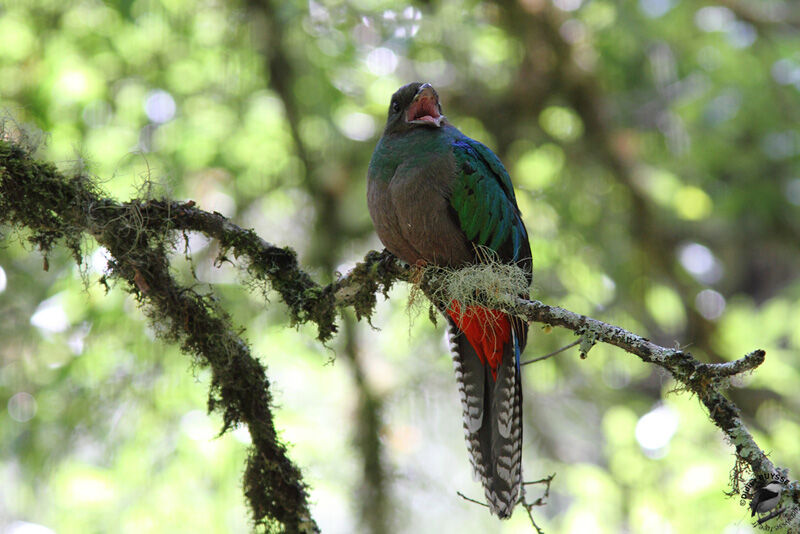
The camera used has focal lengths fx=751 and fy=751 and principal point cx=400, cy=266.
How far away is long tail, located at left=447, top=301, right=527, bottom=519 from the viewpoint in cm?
336

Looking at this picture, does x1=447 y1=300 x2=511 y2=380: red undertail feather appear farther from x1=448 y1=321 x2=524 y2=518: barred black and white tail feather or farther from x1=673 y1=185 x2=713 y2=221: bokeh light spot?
x1=673 y1=185 x2=713 y2=221: bokeh light spot

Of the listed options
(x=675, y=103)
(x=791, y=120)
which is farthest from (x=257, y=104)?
(x=791, y=120)

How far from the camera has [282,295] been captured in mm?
3096

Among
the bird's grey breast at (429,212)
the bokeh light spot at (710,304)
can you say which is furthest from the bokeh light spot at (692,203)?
the bird's grey breast at (429,212)

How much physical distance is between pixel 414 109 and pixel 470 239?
0.84 metres

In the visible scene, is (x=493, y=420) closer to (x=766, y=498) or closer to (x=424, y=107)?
(x=766, y=498)

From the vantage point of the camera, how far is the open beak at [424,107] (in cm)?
383

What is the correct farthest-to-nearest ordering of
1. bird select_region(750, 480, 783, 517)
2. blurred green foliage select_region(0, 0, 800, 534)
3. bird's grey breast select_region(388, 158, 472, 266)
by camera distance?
blurred green foliage select_region(0, 0, 800, 534)
bird's grey breast select_region(388, 158, 472, 266)
bird select_region(750, 480, 783, 517)

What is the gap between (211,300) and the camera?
9.87 ft

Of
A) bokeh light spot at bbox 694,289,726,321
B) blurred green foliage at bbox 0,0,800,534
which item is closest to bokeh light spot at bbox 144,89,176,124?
blurred green foliage at bbox 0,0,800,534

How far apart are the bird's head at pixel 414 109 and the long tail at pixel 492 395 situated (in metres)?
1.00

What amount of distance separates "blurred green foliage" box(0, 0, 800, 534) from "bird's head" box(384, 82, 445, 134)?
4.94 ft

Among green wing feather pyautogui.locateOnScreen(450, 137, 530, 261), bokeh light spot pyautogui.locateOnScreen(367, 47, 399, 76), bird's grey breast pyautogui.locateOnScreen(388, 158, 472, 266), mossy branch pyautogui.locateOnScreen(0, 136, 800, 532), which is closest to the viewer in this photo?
mossy branch pyautogui.locateOnScreen(0, 136, 800, 532)

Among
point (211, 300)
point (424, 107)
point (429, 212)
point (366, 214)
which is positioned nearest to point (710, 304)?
point (366, 214)
